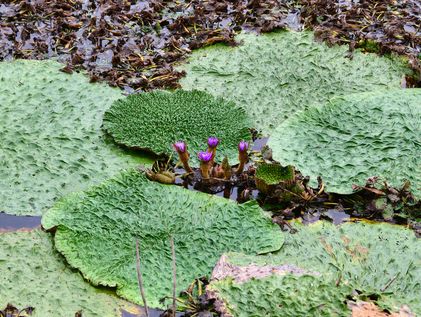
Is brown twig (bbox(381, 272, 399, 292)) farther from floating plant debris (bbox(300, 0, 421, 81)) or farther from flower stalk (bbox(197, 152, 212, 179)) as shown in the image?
floating plant debris (bbox(300, 0, 421, 81))

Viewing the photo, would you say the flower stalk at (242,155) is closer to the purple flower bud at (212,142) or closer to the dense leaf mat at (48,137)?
the purple flower bud at (212,142)

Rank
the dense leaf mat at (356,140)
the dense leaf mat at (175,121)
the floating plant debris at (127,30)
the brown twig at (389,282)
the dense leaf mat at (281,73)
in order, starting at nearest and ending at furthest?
the brown twig at (389,282) → the dense leaf mat at (356,140) → the dense leaf mat at (175,121) → the dense leaf mat at (281,73) → the floating plant debris at (127,30)

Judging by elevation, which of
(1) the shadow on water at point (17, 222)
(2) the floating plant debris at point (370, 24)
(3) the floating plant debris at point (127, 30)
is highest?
(2) the floating plant debris at point (370, 24)

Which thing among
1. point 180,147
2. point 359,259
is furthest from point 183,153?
point 359,259

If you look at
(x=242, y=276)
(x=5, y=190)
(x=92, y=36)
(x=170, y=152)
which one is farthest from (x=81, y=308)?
(x=92, y=36)

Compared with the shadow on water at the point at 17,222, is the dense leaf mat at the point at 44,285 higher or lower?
lower

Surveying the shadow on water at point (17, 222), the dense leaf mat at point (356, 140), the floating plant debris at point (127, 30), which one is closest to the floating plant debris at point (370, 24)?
the floating plant debris at point (127, 30)

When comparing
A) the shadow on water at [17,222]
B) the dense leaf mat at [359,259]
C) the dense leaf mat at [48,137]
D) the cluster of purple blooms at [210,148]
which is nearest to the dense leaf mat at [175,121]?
the dense leaf mat at [48,137]

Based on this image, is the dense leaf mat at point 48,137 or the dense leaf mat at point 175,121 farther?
the dense leaf mat at point 175,121

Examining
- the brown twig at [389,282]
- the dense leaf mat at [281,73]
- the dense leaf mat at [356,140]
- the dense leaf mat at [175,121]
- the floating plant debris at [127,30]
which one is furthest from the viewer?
the floating plant debris at [127,30]
